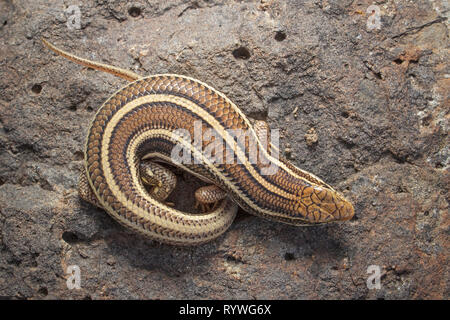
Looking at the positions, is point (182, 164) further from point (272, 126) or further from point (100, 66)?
point (100, 66)

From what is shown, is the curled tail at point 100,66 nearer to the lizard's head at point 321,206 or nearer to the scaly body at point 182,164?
the scaly body at point 182,164

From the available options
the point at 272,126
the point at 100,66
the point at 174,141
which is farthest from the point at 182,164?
the point at 100,66

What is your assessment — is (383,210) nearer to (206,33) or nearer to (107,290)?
(206,33)

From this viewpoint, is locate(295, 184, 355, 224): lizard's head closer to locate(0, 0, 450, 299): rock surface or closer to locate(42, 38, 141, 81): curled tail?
locate(0, 0, 450, 299): rock surface

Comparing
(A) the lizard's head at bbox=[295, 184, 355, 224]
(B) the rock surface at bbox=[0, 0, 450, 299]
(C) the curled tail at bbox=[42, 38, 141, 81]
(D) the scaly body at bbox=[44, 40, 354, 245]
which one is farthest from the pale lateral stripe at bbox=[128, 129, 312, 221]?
(C) the curled tail at bbox=[42, 38, 141, 81]

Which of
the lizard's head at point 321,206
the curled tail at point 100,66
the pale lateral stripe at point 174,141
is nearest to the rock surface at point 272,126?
the curled tail at point 100,66

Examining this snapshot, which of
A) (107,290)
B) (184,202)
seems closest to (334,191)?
(184,202)

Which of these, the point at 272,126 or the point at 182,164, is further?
the point at 272,126
